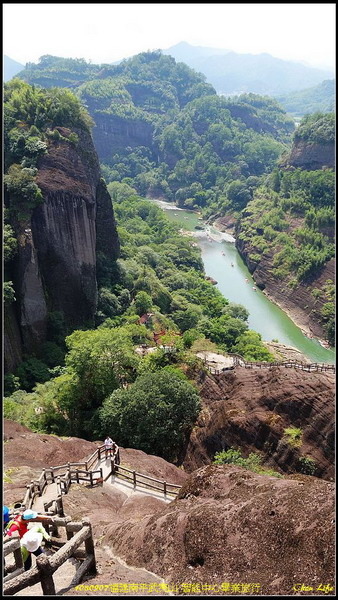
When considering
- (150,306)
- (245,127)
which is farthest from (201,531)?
(245,127)

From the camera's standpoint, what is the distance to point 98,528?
14.0m

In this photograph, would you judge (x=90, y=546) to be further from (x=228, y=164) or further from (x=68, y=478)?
(x=228, y=164)

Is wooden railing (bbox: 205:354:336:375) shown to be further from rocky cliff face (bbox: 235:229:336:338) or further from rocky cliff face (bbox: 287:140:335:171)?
rocky cliff face (bbox: 287:140:335:171)

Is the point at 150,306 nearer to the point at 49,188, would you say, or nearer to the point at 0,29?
the point at 49,188

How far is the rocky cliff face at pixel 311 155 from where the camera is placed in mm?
99312

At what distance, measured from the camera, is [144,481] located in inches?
774

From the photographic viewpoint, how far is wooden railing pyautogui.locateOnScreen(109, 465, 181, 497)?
18.2m

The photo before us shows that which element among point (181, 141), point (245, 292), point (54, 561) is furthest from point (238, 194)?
point (54, 561)

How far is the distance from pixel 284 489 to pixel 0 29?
10649mm

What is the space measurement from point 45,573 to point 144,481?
11.1 m

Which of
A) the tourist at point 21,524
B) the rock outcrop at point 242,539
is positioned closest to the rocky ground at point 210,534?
the rock outcrop at point 242,539

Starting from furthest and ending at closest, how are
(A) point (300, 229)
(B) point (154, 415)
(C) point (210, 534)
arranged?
(A) point (300, 229) < (B) point (154, 415) < (C) point (210, 534)

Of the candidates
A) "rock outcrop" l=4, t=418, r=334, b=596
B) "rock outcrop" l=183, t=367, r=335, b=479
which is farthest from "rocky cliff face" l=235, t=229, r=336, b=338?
"rock outcrop" l=4, t=418, r=334, b=596

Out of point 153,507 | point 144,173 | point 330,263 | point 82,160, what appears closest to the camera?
point 153,507
